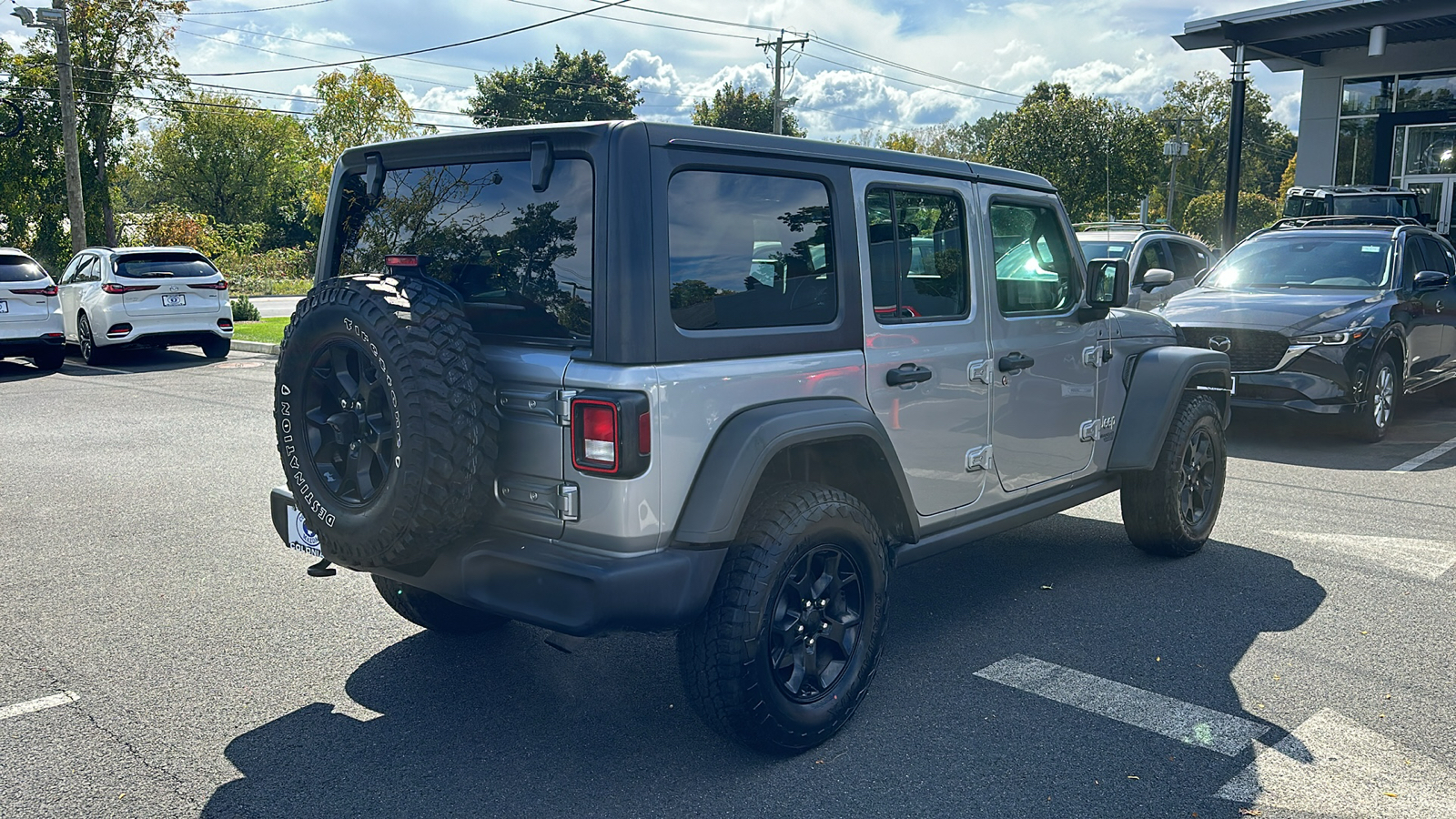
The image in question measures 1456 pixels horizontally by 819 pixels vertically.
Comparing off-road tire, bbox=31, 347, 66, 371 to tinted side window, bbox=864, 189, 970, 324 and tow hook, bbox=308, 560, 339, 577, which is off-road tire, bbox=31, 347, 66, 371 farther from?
tinted side window, bbox=864, 189, 970, 324

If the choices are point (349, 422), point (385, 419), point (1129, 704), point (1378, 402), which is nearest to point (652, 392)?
point (385, 419)

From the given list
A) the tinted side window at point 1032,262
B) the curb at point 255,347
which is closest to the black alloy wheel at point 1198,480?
the tinted side window at point 1032,262

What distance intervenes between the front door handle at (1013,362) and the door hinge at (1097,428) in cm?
63

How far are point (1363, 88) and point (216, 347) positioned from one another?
70.3ft

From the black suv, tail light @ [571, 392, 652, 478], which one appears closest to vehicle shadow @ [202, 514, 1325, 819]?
tail light @ [571, 392, 652, 478]

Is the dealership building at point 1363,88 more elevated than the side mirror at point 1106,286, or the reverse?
the dealership building at point 1363,88

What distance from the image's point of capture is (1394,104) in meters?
21.7

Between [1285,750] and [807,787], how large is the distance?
1.56 metres

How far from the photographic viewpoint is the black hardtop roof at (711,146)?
130 inches

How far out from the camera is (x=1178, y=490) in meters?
5.50

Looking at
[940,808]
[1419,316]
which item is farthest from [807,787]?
[1419,316]

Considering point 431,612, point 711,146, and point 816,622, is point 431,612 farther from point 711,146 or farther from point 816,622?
point 711,146

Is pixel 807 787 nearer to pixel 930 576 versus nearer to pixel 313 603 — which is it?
pixel 930 576

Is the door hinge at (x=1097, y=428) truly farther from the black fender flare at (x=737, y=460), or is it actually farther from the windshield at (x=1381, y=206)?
the windshield at (x=1381, y=206)
